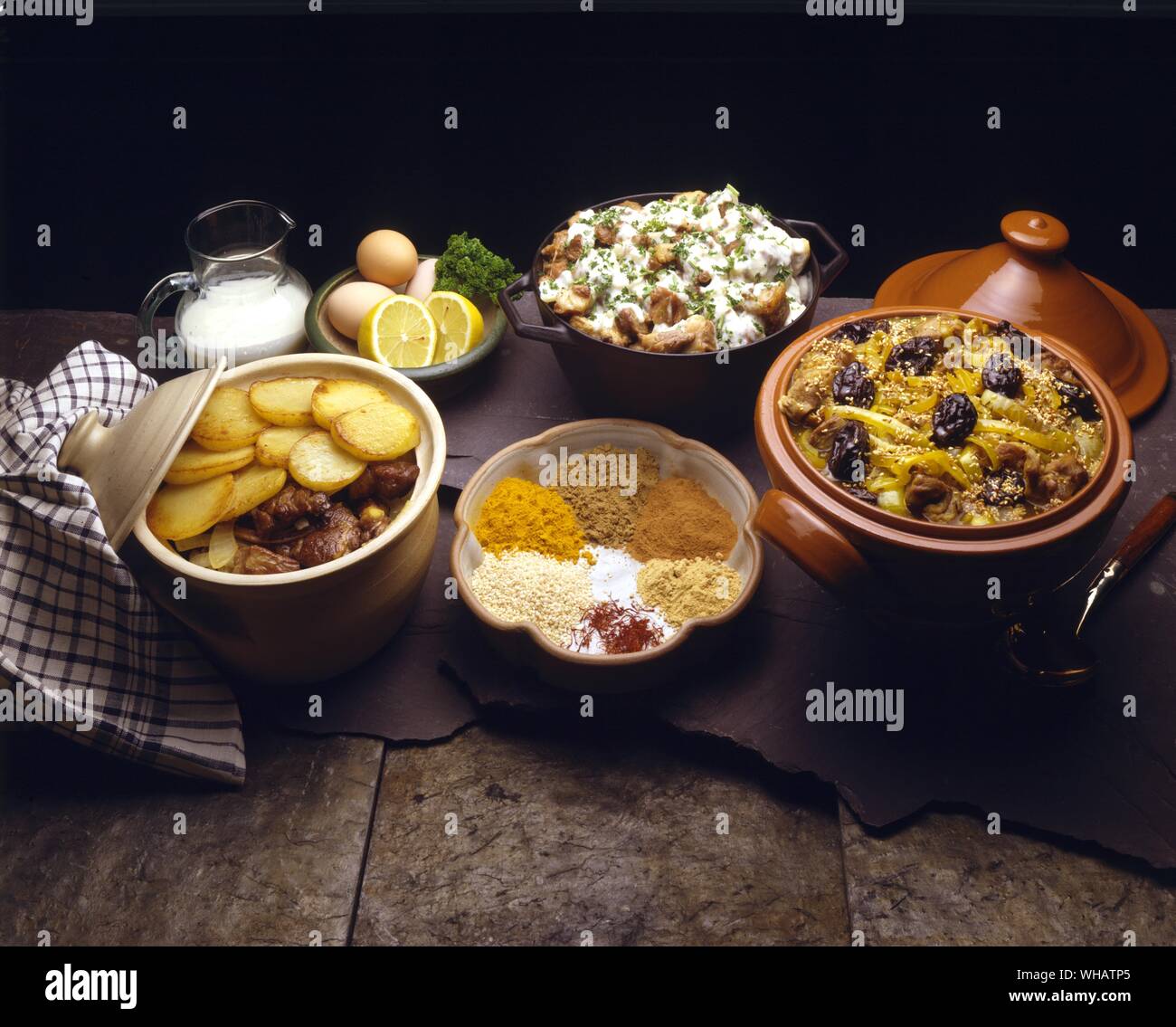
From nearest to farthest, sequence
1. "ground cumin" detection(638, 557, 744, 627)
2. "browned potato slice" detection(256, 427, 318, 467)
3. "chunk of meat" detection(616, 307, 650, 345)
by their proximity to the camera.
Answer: "browned potato slice" detection(256, 427, 318, 467) → "ground cumin" detection(638, 557, 744, 627) → "chunk of meat" detection(616, 307, 650, 345)

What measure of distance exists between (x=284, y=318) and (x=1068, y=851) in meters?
2.39

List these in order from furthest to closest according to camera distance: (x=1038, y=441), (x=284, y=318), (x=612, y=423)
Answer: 1. (x=284, y=318)
2. (x=612, y=423)
3. (x=1038, y=441)

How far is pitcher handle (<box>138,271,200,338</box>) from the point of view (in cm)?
304

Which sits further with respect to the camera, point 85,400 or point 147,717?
point 85,400

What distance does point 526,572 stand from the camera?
263cm

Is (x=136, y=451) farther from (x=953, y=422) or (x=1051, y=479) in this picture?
(x=1051, y=479)

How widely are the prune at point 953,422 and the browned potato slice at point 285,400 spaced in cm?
133

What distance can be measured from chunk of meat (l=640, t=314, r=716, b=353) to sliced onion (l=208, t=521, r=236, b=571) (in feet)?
3.58

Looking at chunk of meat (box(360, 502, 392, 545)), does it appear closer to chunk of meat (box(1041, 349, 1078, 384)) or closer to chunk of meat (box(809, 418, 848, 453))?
chunk of meat (box(809, 418, 848, 453))

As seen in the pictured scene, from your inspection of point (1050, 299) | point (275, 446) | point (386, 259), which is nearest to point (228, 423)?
point (275, 446)

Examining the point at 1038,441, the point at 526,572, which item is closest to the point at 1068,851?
the point at 1038,441

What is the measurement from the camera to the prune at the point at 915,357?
7.78ft

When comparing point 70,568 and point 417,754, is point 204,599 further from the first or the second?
point 417,754

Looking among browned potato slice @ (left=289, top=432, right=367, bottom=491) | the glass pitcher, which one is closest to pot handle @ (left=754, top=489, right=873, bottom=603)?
browned potato slice @ (left=289, top=432, right=367, bottom=491)
